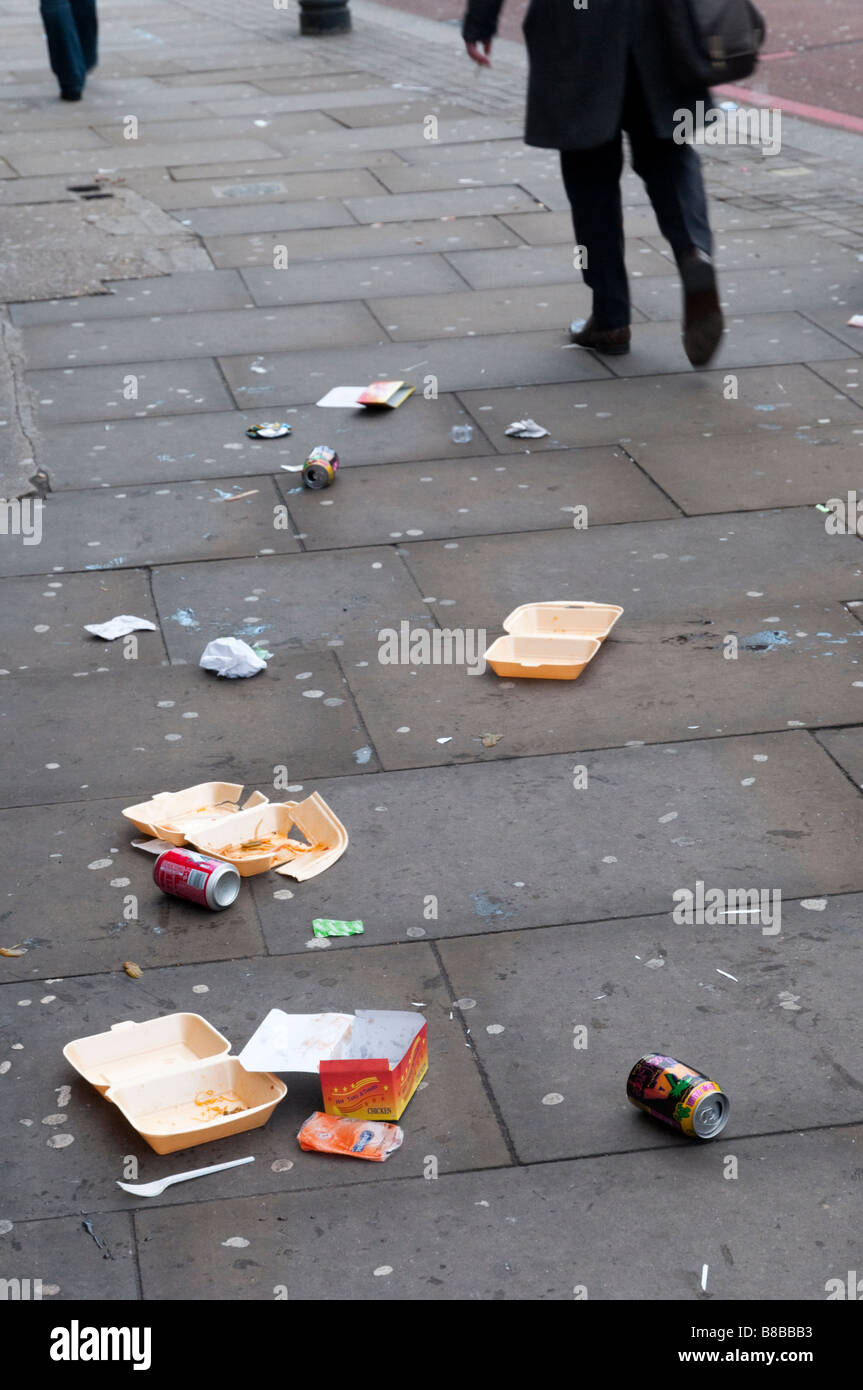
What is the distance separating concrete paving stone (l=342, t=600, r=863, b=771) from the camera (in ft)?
13.9

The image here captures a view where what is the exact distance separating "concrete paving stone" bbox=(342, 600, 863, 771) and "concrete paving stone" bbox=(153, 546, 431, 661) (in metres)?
0.16

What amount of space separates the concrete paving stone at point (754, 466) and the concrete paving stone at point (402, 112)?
687cm

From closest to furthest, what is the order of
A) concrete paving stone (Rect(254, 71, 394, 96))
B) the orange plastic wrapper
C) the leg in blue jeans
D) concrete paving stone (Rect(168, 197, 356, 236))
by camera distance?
1. the orange plastic wrapper
2. concrete paving stone (Rect(168, 197, 356, 236))
3. the leg in blue jeans
4. concrete paving stone (Rect(254, 71, 394, 96))

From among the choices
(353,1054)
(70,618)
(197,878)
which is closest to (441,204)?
(70,618)

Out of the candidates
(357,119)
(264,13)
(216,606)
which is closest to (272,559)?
(216,606)

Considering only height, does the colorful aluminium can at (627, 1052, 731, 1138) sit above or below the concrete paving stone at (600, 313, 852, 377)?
above

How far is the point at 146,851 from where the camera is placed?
381 cm

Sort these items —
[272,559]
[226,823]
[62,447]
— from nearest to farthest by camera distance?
[226,823]
[272,559]
[62,447]

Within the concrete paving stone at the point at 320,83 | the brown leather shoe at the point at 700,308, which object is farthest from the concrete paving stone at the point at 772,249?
the concrete paving stone at the point at 320,83

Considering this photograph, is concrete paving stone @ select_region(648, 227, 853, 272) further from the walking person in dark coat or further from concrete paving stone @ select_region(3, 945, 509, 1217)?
concrete paving stone @ select_region(3, 945, 509, 1217)

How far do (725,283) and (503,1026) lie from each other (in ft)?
19.1

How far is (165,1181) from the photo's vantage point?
284 cm

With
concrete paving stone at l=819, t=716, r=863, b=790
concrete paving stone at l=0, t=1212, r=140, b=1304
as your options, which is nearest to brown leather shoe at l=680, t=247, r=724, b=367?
concrete paving stone at l=819, t=716, r=863, b=790
